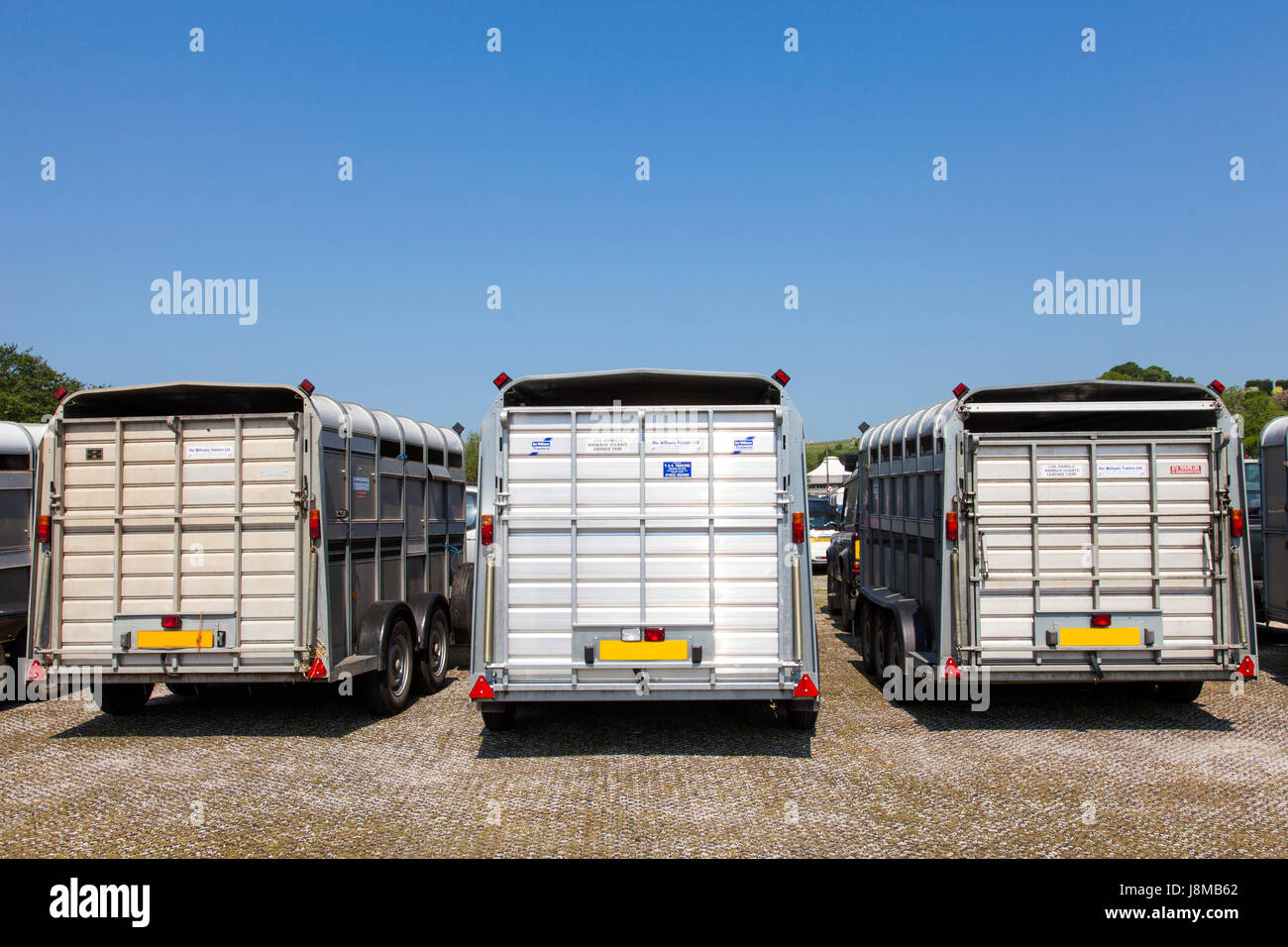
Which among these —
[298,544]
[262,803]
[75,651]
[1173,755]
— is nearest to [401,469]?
[298,544]

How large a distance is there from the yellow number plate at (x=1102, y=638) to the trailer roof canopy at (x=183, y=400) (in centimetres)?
707

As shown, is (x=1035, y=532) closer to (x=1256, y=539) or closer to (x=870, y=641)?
(x=870, y=641)

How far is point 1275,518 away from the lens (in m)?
10.3

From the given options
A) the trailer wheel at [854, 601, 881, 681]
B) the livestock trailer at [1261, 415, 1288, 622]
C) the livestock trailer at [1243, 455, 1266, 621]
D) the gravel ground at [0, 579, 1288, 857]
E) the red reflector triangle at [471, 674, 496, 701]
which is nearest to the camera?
the gravel ground at [0, 579, 1288, 857]

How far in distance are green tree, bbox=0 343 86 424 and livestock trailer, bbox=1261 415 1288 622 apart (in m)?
43.5

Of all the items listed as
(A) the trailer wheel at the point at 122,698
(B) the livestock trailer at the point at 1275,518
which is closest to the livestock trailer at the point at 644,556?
(A) the trailer wheel at the point at 122,698

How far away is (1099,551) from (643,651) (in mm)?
4174

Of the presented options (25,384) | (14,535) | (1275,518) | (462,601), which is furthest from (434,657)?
(25,384)

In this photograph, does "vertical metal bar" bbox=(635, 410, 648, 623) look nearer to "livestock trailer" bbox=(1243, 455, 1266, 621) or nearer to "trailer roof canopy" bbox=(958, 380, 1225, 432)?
"trailer roof canopy" bbox=(958, 380, 1225, 432)

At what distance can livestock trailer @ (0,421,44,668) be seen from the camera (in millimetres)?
9016

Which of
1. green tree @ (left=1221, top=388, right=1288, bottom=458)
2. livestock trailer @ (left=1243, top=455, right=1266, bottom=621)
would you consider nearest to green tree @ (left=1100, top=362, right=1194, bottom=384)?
green tree @ (left=1221, top=388, right=1288, bottom=458)

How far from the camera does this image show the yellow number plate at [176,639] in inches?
290

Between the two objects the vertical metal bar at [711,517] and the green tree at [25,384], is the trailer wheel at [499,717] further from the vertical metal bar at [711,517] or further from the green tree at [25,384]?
the green tree at [25,384]
